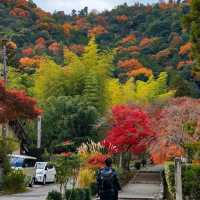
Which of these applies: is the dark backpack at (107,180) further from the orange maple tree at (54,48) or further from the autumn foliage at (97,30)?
the autumn foliage at (97,30)

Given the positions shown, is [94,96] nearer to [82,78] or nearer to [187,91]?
[82,78]

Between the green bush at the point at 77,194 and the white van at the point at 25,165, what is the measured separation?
49.8 ft

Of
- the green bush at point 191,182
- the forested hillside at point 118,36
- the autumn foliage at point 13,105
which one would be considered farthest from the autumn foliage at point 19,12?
the green bush at point 191,182

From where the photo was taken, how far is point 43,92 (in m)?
51.3

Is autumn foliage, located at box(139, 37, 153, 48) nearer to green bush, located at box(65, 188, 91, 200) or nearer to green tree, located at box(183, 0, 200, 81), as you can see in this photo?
green tree, located at box(183, 0, 200, 81)

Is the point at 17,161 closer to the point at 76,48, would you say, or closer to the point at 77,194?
the point at 77,194

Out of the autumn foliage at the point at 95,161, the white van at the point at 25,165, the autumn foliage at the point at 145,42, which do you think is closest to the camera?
the autumn foliage at the point at 95,161

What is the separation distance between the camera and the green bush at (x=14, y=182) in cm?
3036

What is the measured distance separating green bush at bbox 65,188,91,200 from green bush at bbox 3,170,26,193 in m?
12.9

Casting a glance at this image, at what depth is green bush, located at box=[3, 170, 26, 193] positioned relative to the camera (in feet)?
99.6

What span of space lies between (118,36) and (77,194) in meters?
77.0

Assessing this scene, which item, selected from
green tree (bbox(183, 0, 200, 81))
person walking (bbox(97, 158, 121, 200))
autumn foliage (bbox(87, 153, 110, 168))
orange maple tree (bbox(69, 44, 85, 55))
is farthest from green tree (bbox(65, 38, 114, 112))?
person walking (bbox(97, 158, 121, 200))

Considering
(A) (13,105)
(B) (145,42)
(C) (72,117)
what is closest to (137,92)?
(C) (72,117)

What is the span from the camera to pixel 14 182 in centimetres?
3066
